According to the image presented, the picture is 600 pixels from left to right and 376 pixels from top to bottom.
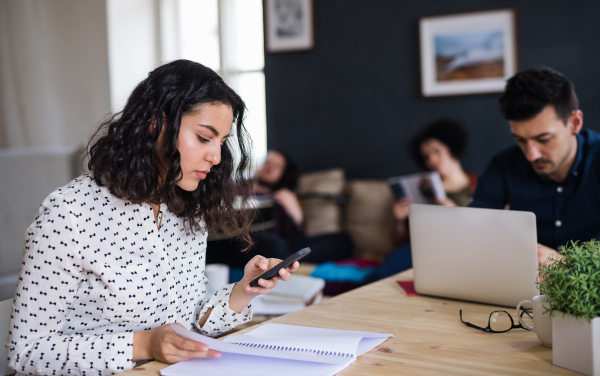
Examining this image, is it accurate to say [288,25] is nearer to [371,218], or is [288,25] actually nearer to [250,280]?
[371,218]

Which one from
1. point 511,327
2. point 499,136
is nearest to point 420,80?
point 499,136

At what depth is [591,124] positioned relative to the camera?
334 centimetres

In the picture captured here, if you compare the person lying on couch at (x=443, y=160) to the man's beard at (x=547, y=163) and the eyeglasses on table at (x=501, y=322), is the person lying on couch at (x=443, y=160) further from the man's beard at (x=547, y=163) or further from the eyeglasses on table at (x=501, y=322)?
the eyeglasses on table at (x=501, y=322)

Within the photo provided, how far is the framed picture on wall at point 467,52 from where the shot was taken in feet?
11.6

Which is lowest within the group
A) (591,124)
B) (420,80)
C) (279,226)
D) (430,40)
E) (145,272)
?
(279,226)

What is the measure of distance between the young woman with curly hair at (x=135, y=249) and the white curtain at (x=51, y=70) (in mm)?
3998

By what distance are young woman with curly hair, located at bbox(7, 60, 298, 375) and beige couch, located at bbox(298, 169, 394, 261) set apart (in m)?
2.34

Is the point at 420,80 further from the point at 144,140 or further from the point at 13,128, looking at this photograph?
the point at 13,128

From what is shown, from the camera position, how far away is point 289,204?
12.1 ft

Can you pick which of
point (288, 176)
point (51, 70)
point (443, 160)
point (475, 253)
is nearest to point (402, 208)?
point (443, 160)

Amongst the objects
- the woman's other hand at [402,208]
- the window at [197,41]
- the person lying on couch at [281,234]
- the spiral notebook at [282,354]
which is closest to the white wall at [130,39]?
the window at [197,41]

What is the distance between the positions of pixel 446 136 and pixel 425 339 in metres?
2.51

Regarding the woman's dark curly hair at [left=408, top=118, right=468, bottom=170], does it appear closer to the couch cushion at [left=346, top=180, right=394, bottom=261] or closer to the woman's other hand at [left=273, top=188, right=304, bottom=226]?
the couch cushion at [left=346, top=180, right=394, bottom=261]

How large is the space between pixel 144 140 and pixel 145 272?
295mm
